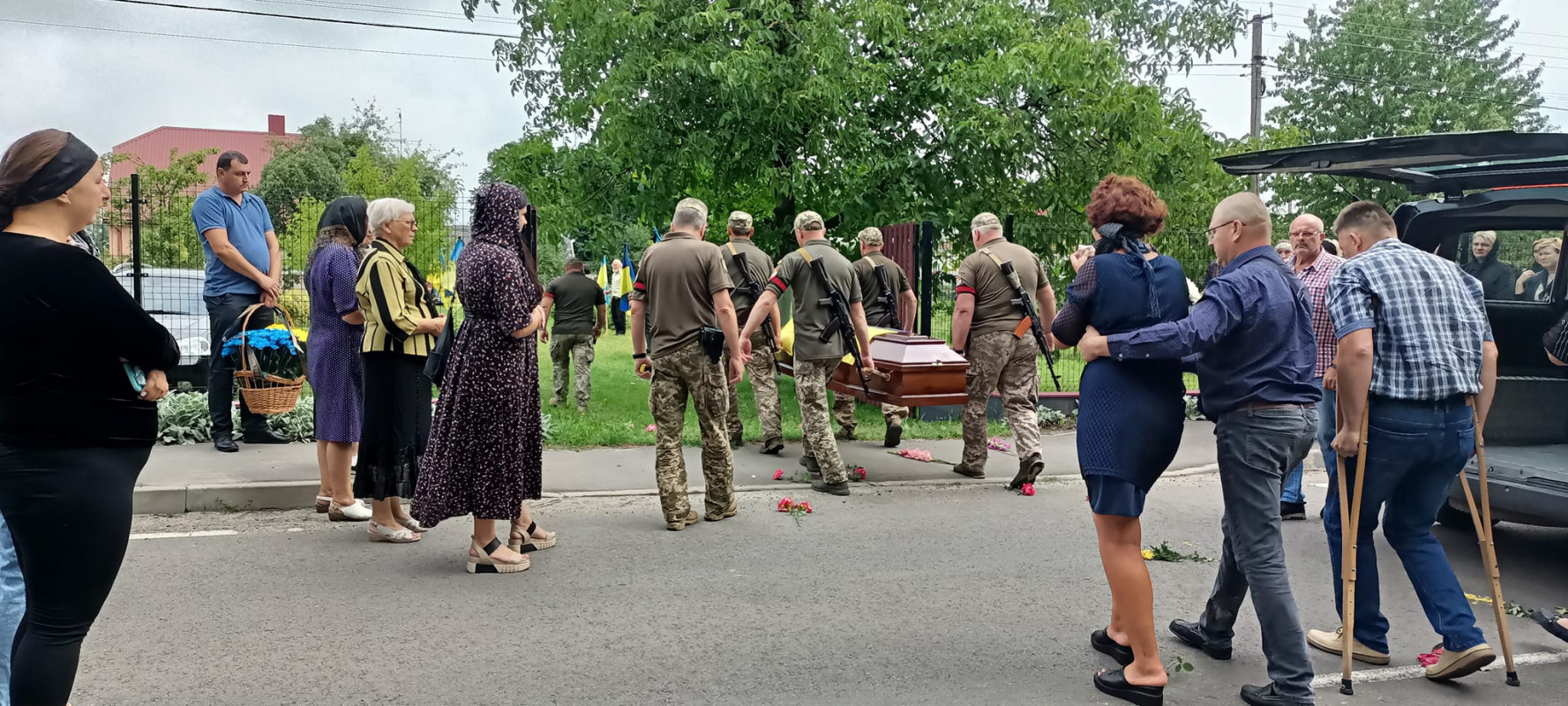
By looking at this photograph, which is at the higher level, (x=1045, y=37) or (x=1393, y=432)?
(x=1045, y=37)

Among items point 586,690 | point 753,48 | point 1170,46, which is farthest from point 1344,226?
point 1170,46

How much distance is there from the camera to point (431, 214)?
14570 millimetres

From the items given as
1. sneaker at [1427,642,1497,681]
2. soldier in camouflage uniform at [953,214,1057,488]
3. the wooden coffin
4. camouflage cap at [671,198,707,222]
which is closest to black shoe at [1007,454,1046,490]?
soldier in camouflage uniform at [953,214,1057,488]

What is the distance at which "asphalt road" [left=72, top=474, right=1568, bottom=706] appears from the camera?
4.12 meters

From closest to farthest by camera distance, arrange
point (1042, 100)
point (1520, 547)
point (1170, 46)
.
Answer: point (1520, 547), point (1042, 100), point (1170, 46)

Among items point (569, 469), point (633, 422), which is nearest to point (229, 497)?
point (569, 469)

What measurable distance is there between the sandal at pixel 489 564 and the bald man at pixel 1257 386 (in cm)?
321

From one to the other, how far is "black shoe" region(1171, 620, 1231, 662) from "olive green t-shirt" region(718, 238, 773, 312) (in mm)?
4992

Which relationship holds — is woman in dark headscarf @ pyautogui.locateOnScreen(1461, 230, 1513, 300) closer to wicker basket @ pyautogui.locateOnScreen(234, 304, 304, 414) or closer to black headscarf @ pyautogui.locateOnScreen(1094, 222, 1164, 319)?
black headscarf @ pyautogui.locateOnScreen(1094, 222, 1164, 319)

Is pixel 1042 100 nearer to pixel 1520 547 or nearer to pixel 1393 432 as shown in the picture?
pixel 1520 547

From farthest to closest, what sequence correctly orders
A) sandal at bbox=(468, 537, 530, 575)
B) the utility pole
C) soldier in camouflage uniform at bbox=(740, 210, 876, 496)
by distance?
the utility pole, soldier in camouflage uniform at bbox=(740, 210, 876, 496), sandal at bbox=(468, 537, 530, 575)

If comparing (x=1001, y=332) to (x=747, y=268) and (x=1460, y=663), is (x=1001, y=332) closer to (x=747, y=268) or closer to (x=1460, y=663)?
(x=747, y=268)

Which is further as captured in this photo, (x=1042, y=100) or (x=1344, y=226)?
(x=1042, y=100)

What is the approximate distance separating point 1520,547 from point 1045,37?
8.47 meters
